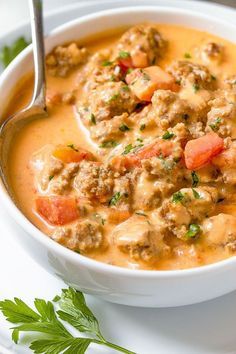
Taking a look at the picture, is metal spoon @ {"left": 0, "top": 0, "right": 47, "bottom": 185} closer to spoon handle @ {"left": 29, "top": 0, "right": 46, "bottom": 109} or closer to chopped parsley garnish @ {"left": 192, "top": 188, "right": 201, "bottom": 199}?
spoon handle @ {"left": 29, "top": 0, "right": 46, "bottom": 109}

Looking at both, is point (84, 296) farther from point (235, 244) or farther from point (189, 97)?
point (189, 97)

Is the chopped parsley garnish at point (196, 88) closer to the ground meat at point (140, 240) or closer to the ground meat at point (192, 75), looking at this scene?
the ground meat at point (192, 75)

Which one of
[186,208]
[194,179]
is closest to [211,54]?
[194,179]

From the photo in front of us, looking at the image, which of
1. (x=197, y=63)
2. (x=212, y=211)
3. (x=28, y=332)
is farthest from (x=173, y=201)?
(x=197, y=63)

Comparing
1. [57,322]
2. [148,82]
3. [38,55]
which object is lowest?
[57,322]

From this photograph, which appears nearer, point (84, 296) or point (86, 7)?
point (84, 296)

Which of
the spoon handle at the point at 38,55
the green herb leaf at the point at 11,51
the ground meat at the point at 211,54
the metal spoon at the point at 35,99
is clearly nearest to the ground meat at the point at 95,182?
the metal spoon at the point at 35,99

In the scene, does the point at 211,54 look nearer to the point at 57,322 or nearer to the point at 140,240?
the point at 140,240

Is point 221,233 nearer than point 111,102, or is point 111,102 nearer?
point 221,233
